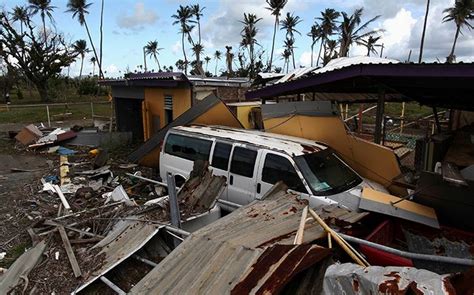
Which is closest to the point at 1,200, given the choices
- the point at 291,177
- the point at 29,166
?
the point at 29,166

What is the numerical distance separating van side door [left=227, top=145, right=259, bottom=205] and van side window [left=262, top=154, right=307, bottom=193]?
→ 0.25 metres

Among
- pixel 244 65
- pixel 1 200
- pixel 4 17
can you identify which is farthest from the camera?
pixel 244 65

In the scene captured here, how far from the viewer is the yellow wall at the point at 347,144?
20.8 feet

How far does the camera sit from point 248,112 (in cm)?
1220

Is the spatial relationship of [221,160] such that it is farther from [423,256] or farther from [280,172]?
[423,256]

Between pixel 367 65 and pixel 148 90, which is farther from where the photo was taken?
pixel 148 90

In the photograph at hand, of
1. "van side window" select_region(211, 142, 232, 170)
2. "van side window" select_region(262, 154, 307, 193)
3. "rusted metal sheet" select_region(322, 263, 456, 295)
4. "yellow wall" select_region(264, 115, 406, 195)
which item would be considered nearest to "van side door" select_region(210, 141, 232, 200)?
"van side window" select_region(211, 142, 232, 170)

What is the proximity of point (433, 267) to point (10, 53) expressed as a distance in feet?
141

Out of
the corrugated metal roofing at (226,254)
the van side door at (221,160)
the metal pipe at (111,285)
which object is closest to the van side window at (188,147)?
the van side door at (221,160)

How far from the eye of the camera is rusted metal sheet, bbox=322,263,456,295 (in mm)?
2038

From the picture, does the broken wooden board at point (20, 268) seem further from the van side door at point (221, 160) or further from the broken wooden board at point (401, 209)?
the broken wooden board at point (401, 209)

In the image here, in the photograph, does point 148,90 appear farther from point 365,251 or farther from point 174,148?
point 365,251

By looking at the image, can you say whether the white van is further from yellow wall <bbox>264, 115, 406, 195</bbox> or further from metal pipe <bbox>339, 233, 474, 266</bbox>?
metal pipe <bbox>339, 233, 474, 266</bbox>

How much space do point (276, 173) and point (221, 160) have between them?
1347 millimetres
